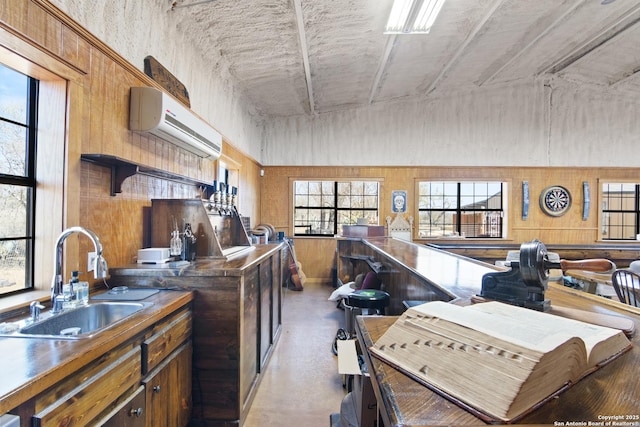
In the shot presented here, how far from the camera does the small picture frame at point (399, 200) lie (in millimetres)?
6949

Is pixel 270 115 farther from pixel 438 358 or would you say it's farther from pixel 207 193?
pixel 438 358

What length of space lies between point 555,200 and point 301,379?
675cm

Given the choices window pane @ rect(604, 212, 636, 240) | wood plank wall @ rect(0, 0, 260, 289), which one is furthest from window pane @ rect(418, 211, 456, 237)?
wood plank wall @ rect(0, 0, 260, 289)

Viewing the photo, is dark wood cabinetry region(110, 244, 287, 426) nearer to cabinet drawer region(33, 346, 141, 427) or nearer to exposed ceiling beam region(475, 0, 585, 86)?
cabinet drawer region(33, 346, 141, 427)

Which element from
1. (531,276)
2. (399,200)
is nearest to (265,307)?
(531,276)

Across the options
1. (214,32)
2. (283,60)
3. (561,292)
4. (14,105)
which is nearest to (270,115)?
(283,60)

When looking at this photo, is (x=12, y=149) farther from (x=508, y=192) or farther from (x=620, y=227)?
(x=620, y=227)

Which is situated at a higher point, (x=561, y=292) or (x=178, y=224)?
(x=178, y=224)

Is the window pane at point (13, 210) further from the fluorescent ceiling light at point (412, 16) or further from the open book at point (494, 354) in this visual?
the fluorescent ceiling light at point (412, 16)

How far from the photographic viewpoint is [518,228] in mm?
6918

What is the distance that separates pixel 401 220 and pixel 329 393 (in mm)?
4840

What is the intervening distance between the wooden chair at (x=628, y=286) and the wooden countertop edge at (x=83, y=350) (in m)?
3.75

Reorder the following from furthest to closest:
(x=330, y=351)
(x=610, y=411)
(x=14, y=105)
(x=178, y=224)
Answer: (x=330, y=351)
(x=178, y=224)
(x=14, y=105)
(x=610, y=411)

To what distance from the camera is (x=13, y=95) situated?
1.61 m
